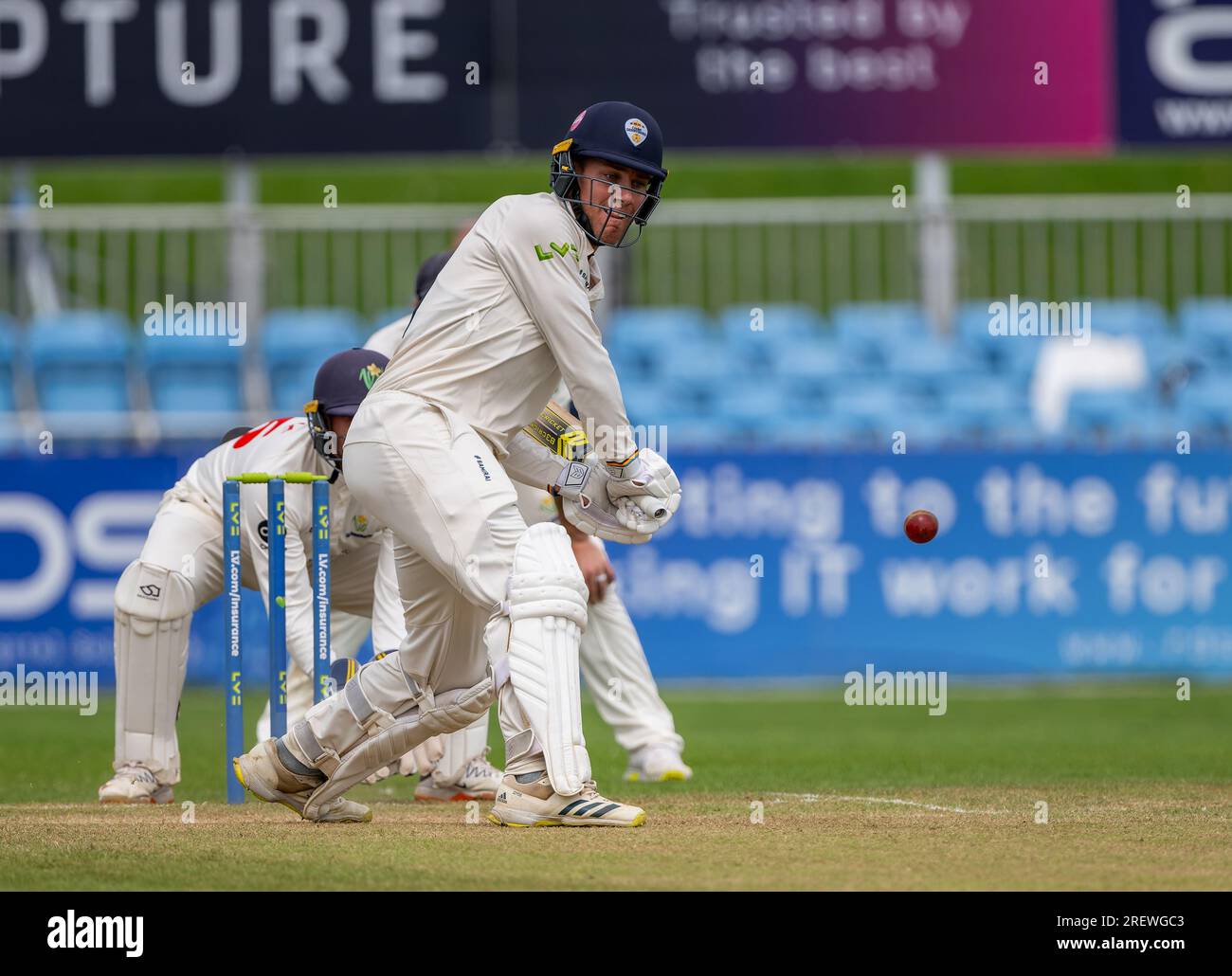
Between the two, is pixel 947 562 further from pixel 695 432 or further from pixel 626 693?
pixel 626 693

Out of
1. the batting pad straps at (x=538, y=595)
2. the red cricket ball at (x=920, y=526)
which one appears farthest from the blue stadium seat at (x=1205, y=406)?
the batting pad straps at (x=538, y=595)

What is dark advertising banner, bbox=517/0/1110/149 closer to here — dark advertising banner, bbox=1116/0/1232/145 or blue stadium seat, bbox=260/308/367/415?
dark advertising banner, bbox=1116/0/1232/145

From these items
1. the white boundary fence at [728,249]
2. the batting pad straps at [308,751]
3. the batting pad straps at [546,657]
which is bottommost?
the batting pad straps at [308,751]

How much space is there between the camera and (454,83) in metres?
13.9

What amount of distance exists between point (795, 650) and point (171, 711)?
6202mm

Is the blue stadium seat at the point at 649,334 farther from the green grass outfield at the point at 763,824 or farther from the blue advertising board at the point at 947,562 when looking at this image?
the green grass outfield at the point at 763,824

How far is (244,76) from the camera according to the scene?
14.0m

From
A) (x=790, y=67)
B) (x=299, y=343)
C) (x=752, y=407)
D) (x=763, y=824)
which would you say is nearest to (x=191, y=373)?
(x=299, y=343)

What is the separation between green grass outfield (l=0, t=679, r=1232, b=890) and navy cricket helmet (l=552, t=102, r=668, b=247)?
199cm

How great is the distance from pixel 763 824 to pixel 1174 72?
9.24 meters

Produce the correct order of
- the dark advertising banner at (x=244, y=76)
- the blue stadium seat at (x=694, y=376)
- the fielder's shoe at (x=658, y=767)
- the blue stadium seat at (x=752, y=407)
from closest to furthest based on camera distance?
the fielder's shoe at (x=658, y=767) → the dark advertising banner at (x=244, y=76) → the blue stadium seat at (x=752, y=407) → the blue stadium seat at (x=694, y=376)

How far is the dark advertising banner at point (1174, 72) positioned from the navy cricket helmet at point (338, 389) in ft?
26.1

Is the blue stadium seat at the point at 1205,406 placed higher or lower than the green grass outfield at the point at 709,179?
lower

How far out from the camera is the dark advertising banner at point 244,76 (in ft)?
45.7
